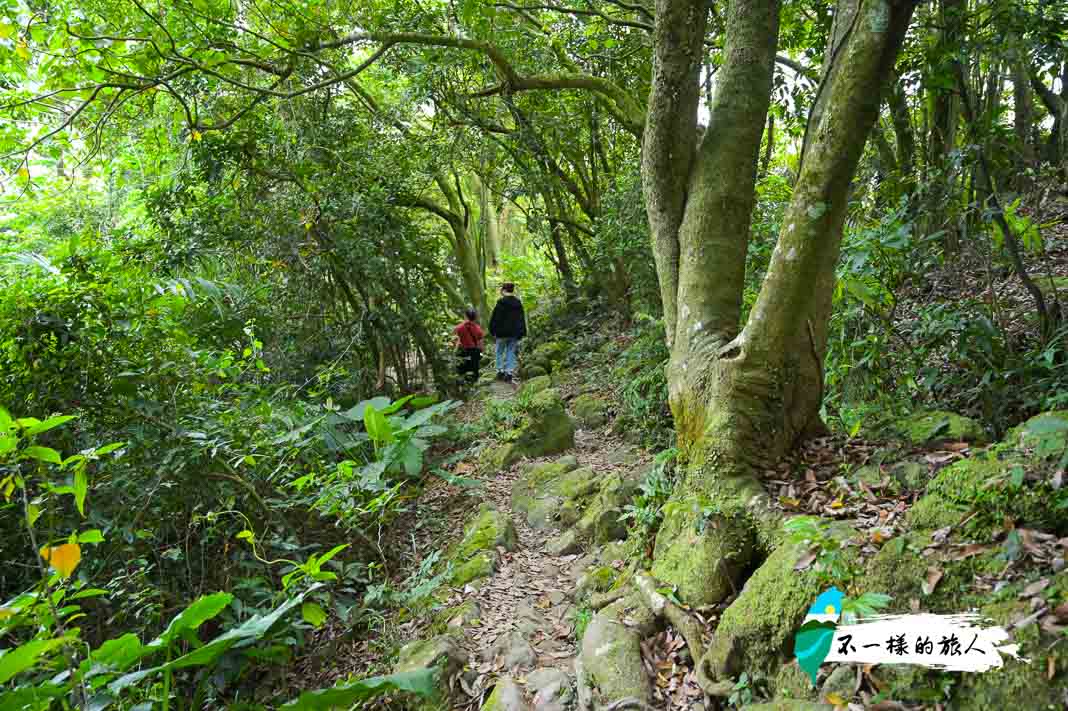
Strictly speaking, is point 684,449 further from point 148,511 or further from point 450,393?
point 450,393

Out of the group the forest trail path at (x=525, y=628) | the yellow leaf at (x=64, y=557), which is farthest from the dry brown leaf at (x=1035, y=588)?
the yellow leaf at (x=64, y=557)

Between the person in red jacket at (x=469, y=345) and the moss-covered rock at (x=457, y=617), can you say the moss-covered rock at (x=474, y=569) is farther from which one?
the person in red jacket at (x=469, y=345)

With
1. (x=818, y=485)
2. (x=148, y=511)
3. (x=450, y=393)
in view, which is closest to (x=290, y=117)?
(x=450, y=393)

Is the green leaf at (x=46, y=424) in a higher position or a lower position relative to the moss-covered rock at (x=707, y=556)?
higher

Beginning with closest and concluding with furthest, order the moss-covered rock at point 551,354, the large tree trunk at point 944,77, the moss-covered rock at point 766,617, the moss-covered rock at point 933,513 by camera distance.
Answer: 1. the moss-covered rock at point 933,513
2. the moss-covered rock at point 766,617
3. the large tree trunk at point 944,77
4. the moss-covered rock at point 551,354

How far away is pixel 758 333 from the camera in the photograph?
349cm

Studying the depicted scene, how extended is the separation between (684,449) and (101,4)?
9.29 metres

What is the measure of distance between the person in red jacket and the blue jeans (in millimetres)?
422

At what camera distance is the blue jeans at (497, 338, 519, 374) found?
36.8 ft

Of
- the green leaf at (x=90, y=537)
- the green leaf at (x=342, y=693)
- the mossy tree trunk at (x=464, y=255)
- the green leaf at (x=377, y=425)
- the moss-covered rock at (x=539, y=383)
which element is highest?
the mossy tree trunk at (x=464, y=255)

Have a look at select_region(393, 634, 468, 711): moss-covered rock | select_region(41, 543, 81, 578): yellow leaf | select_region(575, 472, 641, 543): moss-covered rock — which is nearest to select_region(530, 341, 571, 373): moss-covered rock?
select_region(575, 472, 641, 543): moss-covered rock

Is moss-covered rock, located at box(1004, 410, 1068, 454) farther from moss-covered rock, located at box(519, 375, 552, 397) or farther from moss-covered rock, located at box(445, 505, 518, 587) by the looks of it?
moss-covered rock, located at box(519, 375, 552, 397)

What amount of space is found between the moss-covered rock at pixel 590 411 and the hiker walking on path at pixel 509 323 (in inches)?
108

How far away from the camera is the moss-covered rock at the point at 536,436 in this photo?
6.96m
